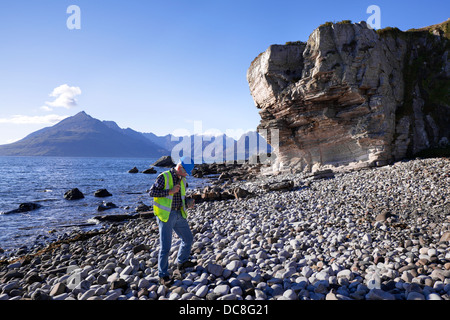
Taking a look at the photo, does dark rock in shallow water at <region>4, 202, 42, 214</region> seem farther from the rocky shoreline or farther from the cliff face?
the cliff face

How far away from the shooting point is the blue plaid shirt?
5.64 meters

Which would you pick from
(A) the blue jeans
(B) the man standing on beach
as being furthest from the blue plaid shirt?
(A) the blue jeans

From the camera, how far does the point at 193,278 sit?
581cm

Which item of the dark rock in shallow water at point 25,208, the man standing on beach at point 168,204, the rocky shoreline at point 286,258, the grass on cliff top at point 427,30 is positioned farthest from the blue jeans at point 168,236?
the grass on cliff top at point 427,30

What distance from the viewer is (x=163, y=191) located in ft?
18.6

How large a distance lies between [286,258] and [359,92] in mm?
21646

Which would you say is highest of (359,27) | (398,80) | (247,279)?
(359,27)

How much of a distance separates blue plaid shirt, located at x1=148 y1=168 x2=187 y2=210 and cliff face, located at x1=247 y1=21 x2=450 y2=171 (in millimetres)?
21568

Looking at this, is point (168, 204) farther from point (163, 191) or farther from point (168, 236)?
point (168, 236)

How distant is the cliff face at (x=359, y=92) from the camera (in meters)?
23.0

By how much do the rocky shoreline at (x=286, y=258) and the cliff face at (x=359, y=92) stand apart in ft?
41.1
